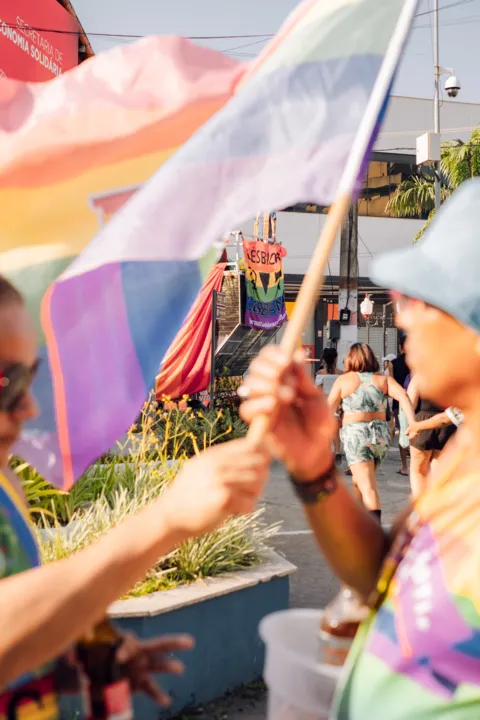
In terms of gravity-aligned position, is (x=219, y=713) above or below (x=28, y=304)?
below

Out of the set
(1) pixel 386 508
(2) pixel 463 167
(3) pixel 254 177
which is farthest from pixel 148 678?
(2) pixel 463 167

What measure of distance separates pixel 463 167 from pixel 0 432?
22091mm

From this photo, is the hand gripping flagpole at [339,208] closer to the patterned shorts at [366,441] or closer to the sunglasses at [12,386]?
the sunglasses at [12,386]

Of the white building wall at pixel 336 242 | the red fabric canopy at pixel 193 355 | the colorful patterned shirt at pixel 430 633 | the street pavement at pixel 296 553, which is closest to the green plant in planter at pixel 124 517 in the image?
the street pavement at pixel 296 553

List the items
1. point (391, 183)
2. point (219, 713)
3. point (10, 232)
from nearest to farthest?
1. point (10, 232)
2. point (219, 713)
3. point (391, 183)

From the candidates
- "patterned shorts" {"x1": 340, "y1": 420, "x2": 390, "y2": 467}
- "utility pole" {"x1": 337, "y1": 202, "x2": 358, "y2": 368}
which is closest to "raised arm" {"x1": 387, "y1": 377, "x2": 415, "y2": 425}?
"patterned shorts" {"x1": 340, "y1": 420, "x2": 390, "y2": 467}

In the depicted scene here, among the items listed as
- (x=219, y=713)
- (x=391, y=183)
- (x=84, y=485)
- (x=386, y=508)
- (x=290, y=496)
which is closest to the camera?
(x=219, y=713)

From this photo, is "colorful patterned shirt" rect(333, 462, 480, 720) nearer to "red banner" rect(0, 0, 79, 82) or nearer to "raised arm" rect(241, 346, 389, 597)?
"raised arm" rect(241, 346, 389, 597)

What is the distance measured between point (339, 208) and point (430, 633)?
875 millimetres

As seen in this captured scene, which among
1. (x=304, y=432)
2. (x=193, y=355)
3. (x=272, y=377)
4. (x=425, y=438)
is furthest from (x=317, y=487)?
(x=193, y=355)

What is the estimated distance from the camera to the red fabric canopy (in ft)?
35.7

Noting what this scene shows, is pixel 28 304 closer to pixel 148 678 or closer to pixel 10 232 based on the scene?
pixel 10 232

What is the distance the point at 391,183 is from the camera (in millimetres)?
27125

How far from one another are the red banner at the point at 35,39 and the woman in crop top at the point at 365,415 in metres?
A: 6.79
